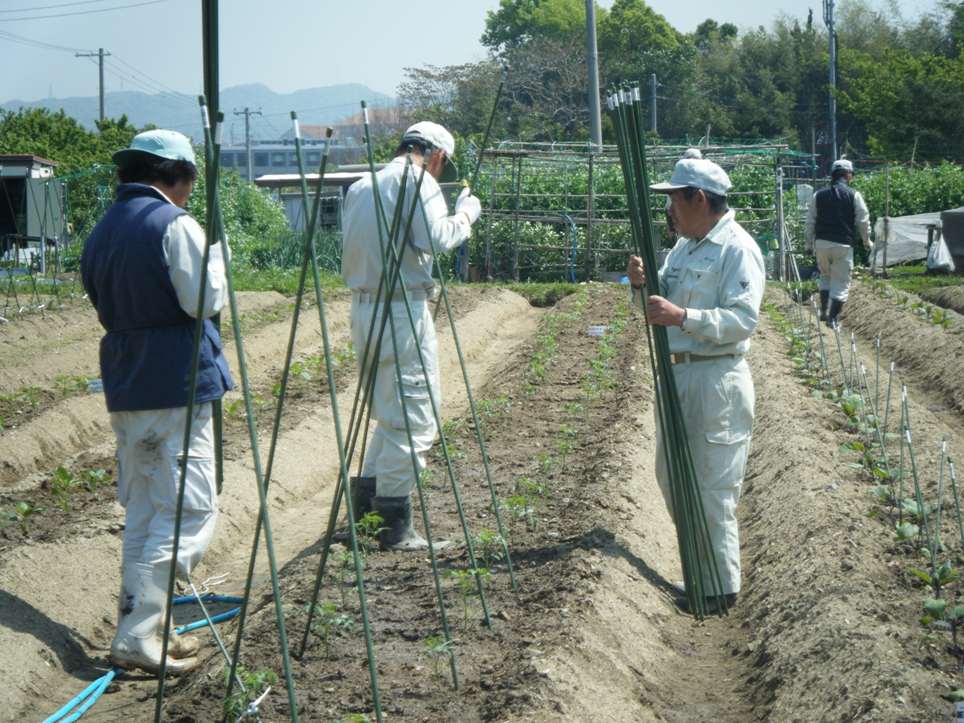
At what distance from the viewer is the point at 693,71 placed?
41844 millimetres

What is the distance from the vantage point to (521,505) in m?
4.29

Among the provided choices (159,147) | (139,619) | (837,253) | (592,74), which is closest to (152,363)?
(159,147)

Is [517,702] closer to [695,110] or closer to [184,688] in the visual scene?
[184,688]

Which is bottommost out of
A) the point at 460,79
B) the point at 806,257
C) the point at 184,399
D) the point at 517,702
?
the point at 517,702

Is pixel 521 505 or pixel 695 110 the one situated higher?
pixel 695 110

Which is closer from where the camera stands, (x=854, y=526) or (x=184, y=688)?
(x=184, y=688)

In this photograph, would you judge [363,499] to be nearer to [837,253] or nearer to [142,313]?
[142,313]

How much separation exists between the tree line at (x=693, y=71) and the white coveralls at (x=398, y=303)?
2729 centimetres

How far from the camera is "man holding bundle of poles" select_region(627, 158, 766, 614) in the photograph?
333 cm

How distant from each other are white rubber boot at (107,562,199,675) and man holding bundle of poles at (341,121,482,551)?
41.7 inches

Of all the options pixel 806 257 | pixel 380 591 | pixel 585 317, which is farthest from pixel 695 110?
pixel 380 591

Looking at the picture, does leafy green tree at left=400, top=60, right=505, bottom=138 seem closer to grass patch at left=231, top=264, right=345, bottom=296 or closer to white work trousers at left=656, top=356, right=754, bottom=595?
grass patch at left=231, top=264, right=345, bottom=296

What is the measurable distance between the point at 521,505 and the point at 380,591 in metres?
1.04

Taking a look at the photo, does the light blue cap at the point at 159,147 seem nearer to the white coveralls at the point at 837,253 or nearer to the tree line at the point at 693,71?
the white coveralls at the point at 837,253
